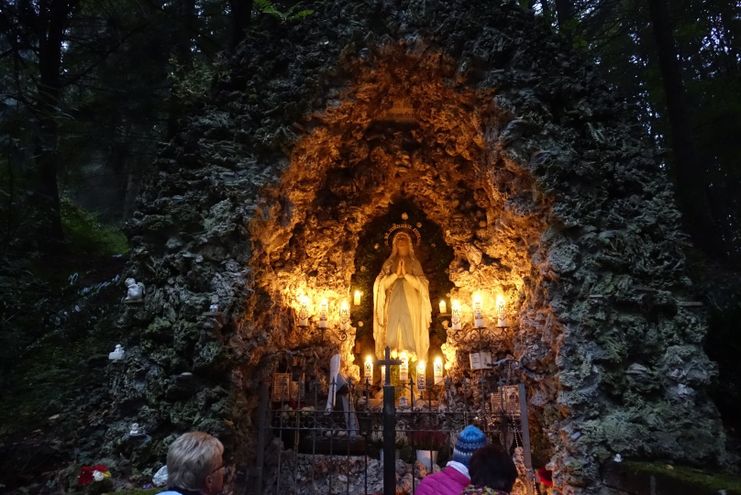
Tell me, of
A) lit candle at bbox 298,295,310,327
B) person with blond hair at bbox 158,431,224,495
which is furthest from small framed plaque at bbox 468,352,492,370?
person with blond hair at bbox 158,431,224,495

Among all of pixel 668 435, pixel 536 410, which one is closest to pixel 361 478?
pixel 536 410

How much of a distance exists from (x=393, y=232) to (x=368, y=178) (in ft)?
4.43

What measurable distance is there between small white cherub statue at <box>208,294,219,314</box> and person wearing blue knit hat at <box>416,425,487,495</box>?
10.9 ft

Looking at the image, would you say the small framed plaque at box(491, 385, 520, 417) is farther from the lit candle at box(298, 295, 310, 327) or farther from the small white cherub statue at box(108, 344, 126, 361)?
the small white cherub statue at box(108, 344, 126, 361)

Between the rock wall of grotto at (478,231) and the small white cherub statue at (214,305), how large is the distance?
3.9 inches

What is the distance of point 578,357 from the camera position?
205 inches

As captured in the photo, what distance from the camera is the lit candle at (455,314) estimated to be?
28.0 feet

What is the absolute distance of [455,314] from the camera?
8641 millimetres

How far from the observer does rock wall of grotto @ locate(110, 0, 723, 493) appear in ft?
16.3

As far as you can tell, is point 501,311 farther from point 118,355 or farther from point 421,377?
point 118,355

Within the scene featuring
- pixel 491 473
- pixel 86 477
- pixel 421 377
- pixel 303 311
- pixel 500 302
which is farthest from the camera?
pixel 303 311

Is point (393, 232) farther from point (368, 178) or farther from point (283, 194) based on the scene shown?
point (283, 194)

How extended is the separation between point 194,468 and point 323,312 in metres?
6.28

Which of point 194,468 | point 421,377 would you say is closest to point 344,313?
point 421,377
